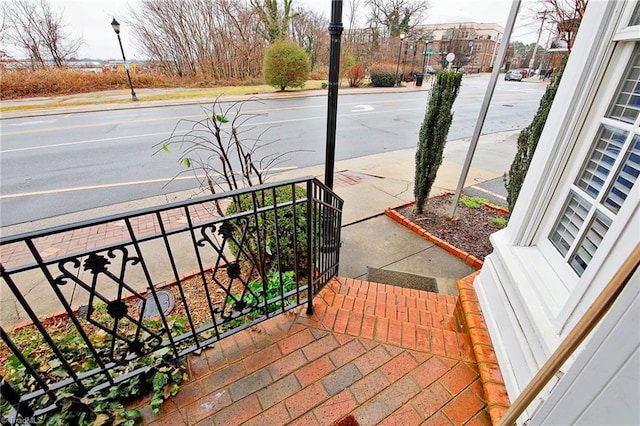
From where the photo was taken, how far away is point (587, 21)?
1.39m

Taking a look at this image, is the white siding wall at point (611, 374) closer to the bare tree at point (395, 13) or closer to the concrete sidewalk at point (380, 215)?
the concrete sidewalk at point (380, 215)

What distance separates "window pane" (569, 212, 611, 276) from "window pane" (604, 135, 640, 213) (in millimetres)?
72

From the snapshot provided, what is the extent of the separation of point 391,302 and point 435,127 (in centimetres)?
243

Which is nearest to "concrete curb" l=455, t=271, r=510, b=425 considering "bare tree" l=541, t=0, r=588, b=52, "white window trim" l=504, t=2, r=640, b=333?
"white window trim" l=504, t=2, r=640, b=333

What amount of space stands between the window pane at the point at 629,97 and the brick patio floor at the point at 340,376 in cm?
137

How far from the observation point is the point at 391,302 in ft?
Result: 8.55

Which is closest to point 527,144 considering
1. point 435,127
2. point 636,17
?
point 435,127

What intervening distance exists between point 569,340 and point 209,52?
2340 centimetres

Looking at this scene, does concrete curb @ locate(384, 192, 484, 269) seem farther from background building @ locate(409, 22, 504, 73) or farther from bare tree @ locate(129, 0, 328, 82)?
background building @ locate(409, 22, 504, 73)

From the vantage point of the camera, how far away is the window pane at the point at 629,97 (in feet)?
3.96

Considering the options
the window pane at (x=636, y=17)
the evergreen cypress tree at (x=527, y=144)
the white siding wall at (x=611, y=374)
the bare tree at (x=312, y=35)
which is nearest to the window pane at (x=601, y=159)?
the window pane at (x=636, y=17)

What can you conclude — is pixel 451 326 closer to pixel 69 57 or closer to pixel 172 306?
pixel 172 306

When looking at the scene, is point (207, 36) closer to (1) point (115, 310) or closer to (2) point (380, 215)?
(2) point (380, 215)

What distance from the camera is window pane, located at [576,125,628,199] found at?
1289 millimetres
